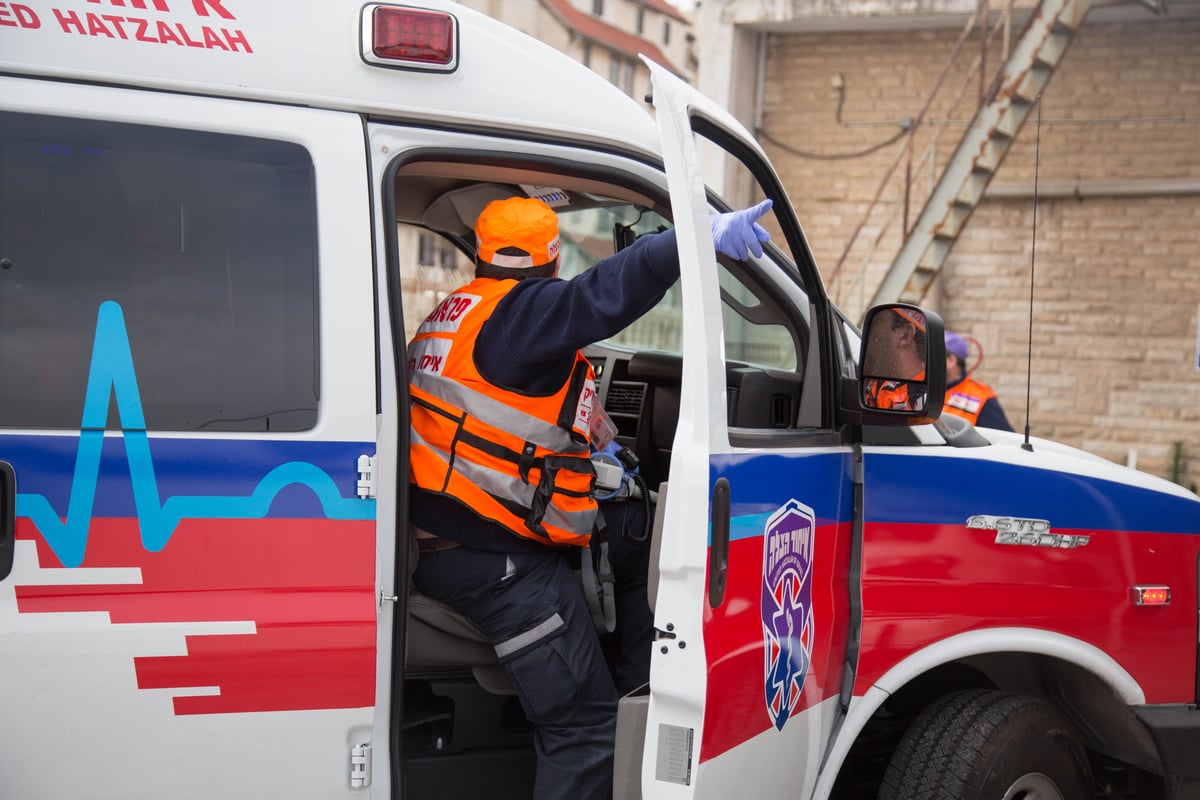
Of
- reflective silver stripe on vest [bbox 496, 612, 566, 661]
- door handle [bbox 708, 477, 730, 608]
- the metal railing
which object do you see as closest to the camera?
door handle [bbox 708, 477, 730, 608]

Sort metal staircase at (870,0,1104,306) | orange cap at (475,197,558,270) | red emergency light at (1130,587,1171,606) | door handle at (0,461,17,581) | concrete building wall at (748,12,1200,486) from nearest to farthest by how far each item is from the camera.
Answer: door handle at (0,461,17,581) → orange cap at (475,197,558,270) → red emergency light at (1130,587,1171,606) → metal staircase at (870,0,1104,306) → concrete building wall at (748,12,1200,486)

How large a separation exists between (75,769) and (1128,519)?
2.47 m

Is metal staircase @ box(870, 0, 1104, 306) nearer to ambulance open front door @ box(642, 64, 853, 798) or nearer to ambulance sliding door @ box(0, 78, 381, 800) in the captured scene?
ambulance open front door @ box(642, 64, 853, 798)

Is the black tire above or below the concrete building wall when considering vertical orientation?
below

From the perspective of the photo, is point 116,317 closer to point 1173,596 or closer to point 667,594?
point 667,594

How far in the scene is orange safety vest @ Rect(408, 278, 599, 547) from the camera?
100 inches

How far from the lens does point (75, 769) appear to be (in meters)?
2.09

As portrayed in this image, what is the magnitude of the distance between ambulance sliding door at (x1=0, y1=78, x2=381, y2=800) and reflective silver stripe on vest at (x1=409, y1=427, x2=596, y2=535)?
272 millimetres

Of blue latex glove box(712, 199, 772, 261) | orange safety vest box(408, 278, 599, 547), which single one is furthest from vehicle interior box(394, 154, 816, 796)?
blue latex glove box(712, 199, 772, 261)

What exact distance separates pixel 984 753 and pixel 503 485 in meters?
1.35

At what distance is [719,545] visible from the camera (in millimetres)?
2162

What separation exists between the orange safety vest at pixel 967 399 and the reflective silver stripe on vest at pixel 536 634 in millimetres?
3828

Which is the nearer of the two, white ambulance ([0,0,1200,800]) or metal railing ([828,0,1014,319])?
white ambulance ([0,0,1200,800])

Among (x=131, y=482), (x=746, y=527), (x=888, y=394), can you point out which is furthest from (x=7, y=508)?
(x=888, y=394)
